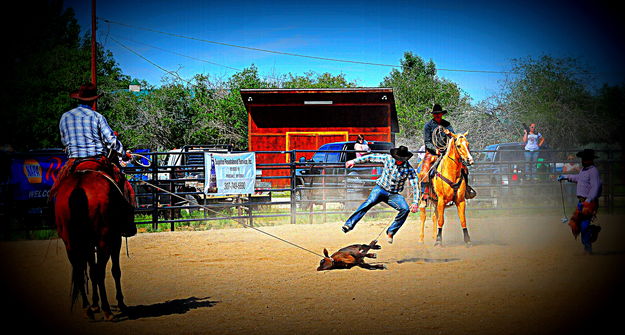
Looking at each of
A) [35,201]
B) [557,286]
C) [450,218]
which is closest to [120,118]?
[35,201]

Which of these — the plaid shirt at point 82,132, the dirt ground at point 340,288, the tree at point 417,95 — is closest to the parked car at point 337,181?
the dirt ground at point 340,288

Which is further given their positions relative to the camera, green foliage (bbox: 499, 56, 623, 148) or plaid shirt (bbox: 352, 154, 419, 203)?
green foliage (bbox: 499, 56, 623, 148)

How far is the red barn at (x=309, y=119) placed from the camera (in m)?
21.2

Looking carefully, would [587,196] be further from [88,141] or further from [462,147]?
[88,141]

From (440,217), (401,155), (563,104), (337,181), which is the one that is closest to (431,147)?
(440,217)

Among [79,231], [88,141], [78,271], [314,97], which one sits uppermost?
[314,97]

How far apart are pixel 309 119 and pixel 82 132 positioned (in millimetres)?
16368

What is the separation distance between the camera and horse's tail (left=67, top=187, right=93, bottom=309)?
5.07 metres

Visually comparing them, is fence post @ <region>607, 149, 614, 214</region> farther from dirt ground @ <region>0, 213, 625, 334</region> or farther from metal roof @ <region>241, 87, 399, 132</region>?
metal roof @ <region>241, 87, 399, 132</region>

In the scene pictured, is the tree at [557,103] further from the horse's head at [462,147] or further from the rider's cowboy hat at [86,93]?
the rider's cowboy hat at [86,93]

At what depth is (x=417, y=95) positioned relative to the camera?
37344 millimetres

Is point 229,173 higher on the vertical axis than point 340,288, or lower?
higher

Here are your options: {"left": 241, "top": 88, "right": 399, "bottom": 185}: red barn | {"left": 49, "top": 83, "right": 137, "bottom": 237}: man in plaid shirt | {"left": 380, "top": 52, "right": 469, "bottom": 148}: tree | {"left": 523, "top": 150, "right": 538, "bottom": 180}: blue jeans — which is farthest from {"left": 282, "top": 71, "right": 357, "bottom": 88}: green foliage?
{"left": 49, "top": 83, "right": 137, "bottom": 237}: man in plaid shirt

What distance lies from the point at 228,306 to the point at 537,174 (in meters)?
11.5
